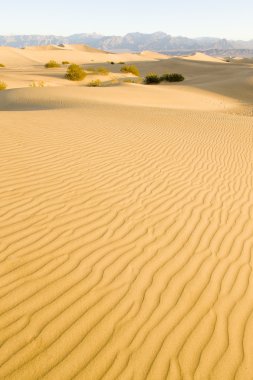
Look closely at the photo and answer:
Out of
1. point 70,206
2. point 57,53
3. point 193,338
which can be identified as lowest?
point 193,338

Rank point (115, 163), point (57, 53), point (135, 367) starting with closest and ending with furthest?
point (135, 367) → point (115, 163) → point (57, 53)

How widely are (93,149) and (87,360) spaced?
18.2ft

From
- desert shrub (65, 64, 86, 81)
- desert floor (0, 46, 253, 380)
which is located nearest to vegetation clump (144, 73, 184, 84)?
desert shrub (65, 64, 86, 81)

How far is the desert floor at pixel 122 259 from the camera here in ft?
9.37

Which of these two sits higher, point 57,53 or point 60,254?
point 57,53

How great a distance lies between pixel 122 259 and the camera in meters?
4.06

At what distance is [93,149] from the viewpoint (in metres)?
7.86

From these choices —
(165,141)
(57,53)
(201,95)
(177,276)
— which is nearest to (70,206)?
(177,276)

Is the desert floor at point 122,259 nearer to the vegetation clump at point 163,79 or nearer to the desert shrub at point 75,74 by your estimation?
the desert shrub at point 75,74

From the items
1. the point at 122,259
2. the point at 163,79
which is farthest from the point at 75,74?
the point at 122,259

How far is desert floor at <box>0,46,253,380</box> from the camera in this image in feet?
9.37

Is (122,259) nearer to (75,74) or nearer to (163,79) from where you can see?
(75,74)

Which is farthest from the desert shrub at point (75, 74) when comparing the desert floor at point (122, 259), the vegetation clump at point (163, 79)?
the desert floor at point (122, 259)

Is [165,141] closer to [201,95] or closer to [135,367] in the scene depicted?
[135,367]
